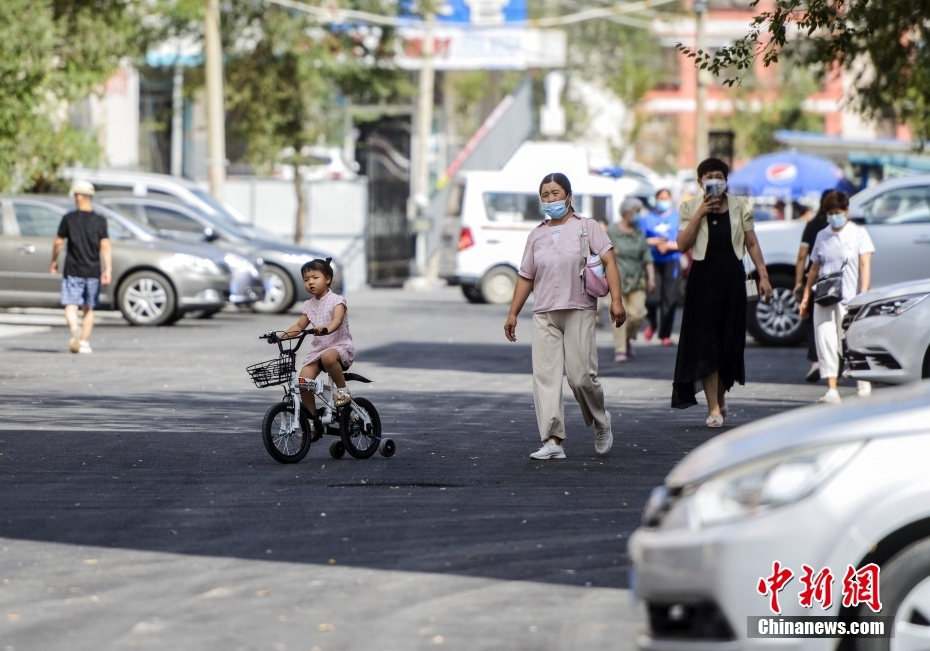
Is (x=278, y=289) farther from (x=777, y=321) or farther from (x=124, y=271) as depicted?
(x=777, y=321)

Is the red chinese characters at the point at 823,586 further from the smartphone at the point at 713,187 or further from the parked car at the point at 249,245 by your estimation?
the parked car at the point at 249,245

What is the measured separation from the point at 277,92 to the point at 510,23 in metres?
10.4

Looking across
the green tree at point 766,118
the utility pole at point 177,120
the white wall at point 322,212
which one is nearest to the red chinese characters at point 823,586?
the white wall at point 322,212

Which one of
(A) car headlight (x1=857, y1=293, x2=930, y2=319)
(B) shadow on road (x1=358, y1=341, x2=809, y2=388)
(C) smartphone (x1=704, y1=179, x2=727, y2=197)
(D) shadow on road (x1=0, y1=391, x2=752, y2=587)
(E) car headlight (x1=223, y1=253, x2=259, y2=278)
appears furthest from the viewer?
(E) car headlight (x1=223, y1=253, x2=259, y2=278)

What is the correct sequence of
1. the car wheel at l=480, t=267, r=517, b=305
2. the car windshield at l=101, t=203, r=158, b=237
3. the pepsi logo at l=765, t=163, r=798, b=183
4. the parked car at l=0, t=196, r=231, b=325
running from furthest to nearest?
the pepsi logo at l=765, t=163, r=798, b=183, the car wheel at l=480, t=267, r=517, b=305, the car windshield at l=101, t=203, r=158, b=237, the parked car at l=0, t=196, r=231, b=325

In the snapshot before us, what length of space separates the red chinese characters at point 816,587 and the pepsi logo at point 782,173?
3141cm

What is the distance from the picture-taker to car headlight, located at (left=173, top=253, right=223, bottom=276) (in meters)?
21.8

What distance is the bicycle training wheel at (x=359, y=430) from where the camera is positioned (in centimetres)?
995

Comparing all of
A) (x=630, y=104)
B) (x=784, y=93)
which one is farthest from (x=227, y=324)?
(x=784, y=93)

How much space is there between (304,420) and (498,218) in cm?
1953

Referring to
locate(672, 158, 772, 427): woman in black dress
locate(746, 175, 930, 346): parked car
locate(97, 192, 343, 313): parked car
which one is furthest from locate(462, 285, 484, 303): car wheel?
locate(672, 158, 772, 427): woman in black dress

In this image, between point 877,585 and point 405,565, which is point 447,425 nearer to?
point 405,565

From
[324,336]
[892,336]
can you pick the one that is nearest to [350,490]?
[324,336]

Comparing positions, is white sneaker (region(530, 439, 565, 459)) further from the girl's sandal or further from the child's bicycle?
the girl's sandal
